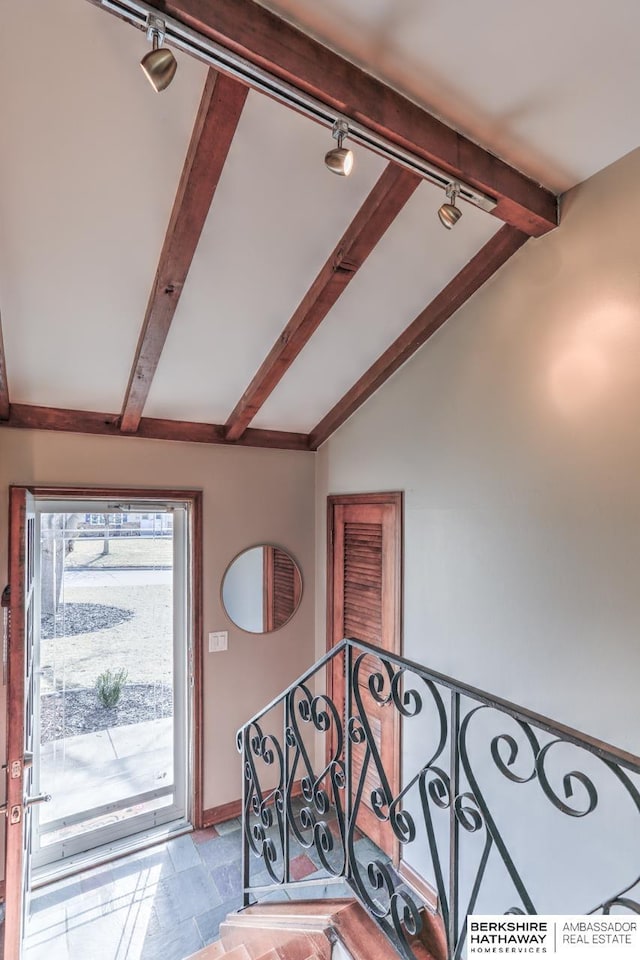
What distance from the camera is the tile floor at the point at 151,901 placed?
8.39 ft

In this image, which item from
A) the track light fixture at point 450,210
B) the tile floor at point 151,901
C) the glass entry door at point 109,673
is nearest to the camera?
the track light fixture at point 450,210

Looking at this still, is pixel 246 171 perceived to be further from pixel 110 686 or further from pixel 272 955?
pixel 110 686

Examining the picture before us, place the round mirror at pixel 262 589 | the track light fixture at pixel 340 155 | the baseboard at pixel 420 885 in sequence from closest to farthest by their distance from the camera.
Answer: the track light fixture at pixel 340 155 → the baseboard at pixel 420 885 → the round mirror at pixel 262 589

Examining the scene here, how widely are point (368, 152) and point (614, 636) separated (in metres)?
2.06

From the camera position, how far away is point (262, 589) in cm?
378

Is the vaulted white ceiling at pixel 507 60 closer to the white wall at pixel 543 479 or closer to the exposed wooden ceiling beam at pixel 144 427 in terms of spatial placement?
the white wall at pixel 543 479

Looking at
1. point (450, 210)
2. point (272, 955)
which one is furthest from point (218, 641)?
point (450, 210)

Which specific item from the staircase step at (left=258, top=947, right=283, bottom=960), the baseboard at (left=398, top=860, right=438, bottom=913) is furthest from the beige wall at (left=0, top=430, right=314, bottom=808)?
the staircase step at (left=258, top=947, right=283, bottom=960)

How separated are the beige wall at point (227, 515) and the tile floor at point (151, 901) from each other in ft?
1.37

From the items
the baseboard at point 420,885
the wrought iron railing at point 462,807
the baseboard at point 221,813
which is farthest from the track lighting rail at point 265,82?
the baseboard at point 221,813

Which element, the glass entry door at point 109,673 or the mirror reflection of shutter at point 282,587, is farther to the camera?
the mirror reflection of shutter at point 282,587

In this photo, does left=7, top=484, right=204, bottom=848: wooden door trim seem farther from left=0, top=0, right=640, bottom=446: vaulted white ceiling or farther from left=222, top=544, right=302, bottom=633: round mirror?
left=0, top=0, right=640, bottom=446: vaulted white ceiling

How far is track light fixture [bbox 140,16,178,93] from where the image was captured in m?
1.20

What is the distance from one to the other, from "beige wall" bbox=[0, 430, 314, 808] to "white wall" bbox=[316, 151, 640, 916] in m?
1.21
